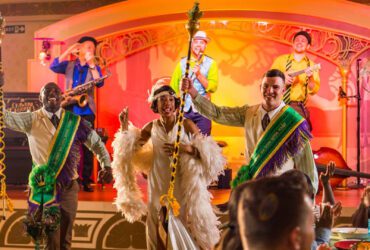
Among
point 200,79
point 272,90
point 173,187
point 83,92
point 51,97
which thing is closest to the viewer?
point 272,90

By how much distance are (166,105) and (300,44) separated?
3534 mm

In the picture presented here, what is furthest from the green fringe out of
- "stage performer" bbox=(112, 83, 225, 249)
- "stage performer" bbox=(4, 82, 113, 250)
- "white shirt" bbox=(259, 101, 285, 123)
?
"white shirt" bbox=(259, 101, 285, 123)

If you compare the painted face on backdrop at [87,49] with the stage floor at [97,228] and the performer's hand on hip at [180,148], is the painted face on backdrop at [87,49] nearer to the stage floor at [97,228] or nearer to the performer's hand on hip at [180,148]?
the stage floor at [97,228]

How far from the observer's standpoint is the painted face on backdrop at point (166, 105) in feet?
15.6

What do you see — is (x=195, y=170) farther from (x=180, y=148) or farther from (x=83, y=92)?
(x=83, y=92)

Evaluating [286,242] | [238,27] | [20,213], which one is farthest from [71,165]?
[238,27]

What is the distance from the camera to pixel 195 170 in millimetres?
4750

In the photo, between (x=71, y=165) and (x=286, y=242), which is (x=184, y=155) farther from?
(x=286, y=242)

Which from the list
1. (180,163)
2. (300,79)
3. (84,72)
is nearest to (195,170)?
(180,163)

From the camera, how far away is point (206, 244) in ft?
15.5

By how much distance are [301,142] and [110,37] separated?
5.38 metres

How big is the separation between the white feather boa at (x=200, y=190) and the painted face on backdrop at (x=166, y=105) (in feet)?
0.85

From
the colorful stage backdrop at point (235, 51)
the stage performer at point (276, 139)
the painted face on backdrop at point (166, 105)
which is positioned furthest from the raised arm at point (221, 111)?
the colorful stage backdrop at point (235, 51)

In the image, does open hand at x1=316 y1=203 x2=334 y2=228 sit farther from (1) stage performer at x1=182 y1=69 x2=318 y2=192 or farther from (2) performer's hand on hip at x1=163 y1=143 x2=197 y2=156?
(2) performer's hand on hip at x1=163 y1=143 x2=197 y2=156
